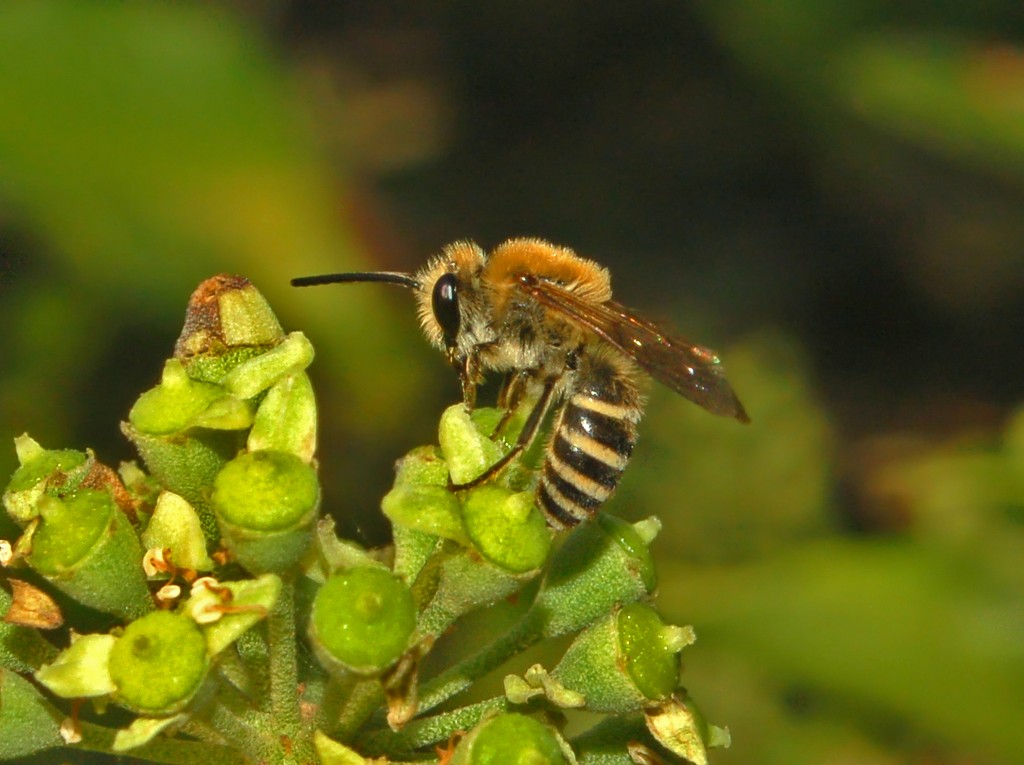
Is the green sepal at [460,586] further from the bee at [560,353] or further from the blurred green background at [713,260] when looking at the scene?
the blurred green background at [713,260]

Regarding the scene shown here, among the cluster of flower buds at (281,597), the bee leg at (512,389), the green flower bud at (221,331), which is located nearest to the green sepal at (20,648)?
the cluster of flower buds at (281,597)

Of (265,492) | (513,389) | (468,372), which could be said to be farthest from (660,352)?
(265,492)

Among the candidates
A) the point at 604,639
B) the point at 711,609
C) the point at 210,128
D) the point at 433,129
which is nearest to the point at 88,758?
the point at 604,639

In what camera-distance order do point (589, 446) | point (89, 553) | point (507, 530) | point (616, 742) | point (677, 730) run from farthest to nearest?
point (589, 446) < point (616, 742) < point (677, 730) < point (507, 530) < point (89, 553)

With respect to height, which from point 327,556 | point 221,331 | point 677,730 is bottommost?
point 677,730

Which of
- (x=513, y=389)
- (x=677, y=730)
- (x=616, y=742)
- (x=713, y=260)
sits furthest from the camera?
(x=713, y=260)

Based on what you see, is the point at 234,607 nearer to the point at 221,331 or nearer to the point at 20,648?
the point at 20,648
